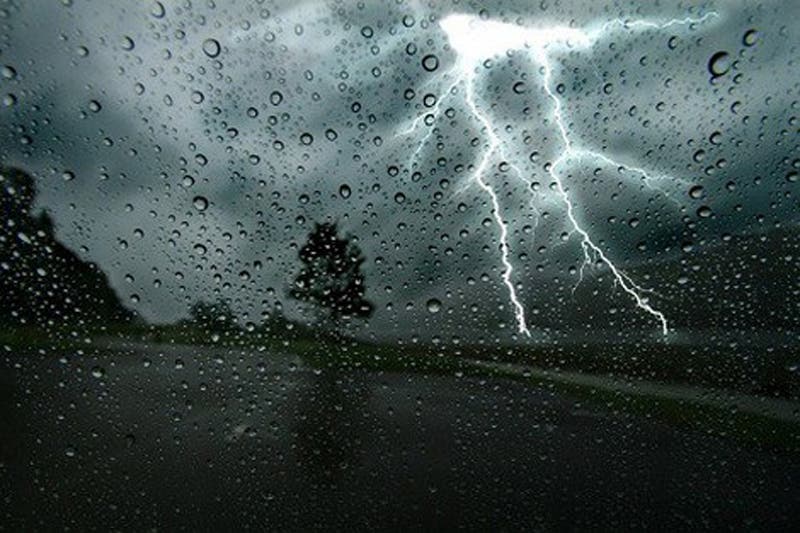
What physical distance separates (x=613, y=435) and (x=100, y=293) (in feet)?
11.1

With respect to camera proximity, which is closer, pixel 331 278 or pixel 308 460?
pixel 331 278

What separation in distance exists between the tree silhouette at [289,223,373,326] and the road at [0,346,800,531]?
363mm

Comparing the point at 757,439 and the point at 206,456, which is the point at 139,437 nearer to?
the point at 206,456

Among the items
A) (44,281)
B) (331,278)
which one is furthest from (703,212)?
(44,281)

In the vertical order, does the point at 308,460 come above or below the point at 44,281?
below

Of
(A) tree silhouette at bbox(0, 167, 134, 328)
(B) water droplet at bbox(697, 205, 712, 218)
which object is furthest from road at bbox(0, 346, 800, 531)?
(B) water droplet at bbox(697, 205, 712, 218)

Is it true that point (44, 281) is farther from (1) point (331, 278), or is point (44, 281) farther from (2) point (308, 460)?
(2) point (308, 460)

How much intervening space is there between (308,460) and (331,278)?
1224 millimetres

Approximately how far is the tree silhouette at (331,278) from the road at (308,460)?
36 cm

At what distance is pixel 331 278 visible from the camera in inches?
93.7

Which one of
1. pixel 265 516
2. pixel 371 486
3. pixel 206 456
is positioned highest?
pixel 206 456

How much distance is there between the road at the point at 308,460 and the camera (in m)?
2.21

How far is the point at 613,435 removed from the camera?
3.29 meters

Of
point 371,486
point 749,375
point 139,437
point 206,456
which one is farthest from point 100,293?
point 749,375
